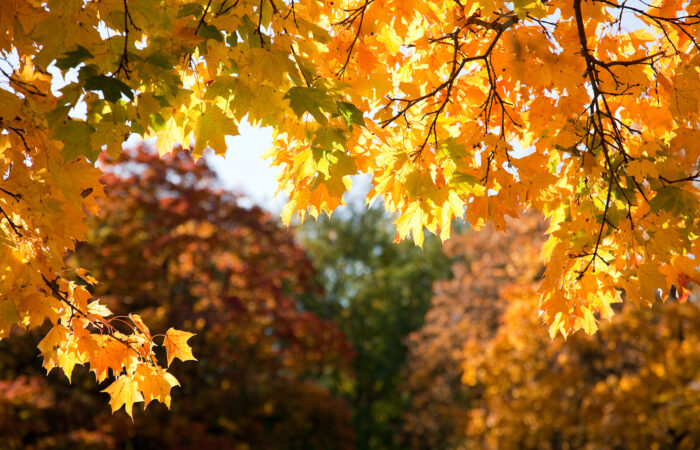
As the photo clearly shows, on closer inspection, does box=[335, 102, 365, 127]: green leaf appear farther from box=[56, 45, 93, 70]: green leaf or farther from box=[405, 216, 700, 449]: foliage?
box=[405, 216, 700, 449]: foliage

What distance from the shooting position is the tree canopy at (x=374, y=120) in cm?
190

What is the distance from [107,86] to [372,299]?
54.7 ft

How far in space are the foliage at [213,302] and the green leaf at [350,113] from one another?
6.94 meters

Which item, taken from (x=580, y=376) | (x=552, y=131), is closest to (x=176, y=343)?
(x=552, y=131)

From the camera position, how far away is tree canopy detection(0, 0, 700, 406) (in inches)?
75.0

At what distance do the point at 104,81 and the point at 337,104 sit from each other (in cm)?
63

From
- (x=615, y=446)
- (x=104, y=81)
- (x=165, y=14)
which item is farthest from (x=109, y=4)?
(x=615, y=446)

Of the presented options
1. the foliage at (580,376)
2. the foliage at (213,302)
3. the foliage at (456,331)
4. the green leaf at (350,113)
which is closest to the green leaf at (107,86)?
the green leaf at (350,113)

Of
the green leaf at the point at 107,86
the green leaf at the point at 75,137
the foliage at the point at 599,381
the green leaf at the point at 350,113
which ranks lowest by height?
the green leaf at the point at 75,137

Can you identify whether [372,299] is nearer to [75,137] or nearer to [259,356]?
[259,356]

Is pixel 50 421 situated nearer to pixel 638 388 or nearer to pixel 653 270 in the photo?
pixel 638 388

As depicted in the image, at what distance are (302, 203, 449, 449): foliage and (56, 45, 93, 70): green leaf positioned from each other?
40.5ft

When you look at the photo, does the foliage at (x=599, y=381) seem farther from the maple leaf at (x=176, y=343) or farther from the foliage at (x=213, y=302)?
the maple leaf at (x=176, y=343)

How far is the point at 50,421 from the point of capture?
7.54 m
